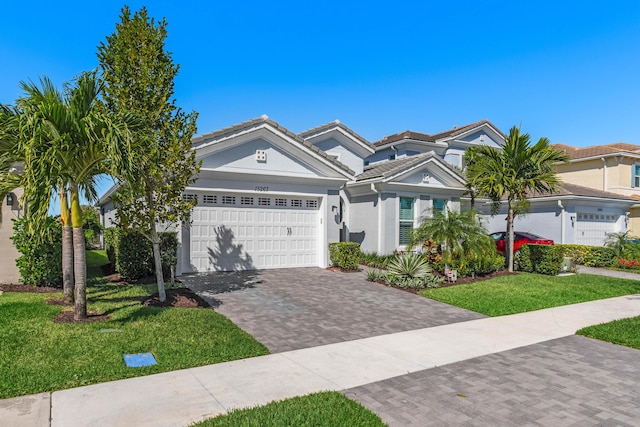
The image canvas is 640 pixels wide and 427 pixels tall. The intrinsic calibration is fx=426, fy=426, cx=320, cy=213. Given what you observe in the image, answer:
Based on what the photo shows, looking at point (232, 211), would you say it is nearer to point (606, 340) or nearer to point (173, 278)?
point (173, 278)

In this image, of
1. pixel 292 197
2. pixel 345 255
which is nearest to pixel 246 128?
pixel 292 197

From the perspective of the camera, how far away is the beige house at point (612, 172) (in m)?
27.5

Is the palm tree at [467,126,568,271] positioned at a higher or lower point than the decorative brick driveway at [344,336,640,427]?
higher

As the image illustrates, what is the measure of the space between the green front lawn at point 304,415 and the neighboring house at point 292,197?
8.86 m

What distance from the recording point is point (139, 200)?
32.6 ft

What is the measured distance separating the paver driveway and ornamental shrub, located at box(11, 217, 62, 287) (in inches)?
131

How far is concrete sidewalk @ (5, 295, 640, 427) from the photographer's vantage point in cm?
457

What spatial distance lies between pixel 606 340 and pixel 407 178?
35.3ft

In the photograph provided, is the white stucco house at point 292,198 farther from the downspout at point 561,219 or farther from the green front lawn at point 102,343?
the downspout at point 561,219

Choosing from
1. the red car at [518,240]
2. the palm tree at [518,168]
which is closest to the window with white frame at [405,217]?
the palm tree at [518,168]

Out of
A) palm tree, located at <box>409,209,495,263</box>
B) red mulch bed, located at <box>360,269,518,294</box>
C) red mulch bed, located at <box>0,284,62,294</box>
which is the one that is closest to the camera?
red mulch bed, located at <box>0,284,62,294</box>

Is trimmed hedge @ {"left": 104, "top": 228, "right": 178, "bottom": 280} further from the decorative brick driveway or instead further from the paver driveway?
the decorative brick driveway

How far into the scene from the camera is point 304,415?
14.8 ft

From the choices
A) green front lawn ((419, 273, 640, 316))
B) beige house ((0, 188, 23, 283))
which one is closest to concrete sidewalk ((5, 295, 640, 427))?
green front lawn ((419, 273, 640, 316))
